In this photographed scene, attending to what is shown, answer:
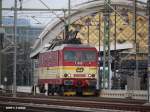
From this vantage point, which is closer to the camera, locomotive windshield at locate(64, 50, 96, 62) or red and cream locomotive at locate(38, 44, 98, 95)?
red and cream locomotive at locate(38, 44, 98, 95)

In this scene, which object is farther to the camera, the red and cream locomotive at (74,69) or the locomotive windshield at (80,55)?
the locomotive windshield at (80,55)

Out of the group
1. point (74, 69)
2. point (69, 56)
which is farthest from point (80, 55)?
point (74, 69)

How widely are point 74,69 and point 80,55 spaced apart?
1.27 metres

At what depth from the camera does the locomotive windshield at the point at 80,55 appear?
1650 inches

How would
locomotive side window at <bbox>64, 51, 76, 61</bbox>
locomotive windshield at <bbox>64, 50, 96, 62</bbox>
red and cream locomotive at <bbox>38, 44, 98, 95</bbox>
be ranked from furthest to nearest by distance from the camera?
locomotive windshield at <bbox>64, 50, 96, 62</bbox> < locomotive side window at <bbox>64, 51, 76, 61</bbox> < red and cream locomotive at <bbox>38, 44, 98, 95</bbox>

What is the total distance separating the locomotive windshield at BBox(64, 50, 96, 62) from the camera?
4191cm

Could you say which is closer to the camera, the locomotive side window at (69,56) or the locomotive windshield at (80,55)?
the locomotive side window at (69,56)

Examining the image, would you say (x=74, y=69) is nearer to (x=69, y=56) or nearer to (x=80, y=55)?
(x=69, y=56)

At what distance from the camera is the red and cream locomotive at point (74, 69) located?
41.6 metres

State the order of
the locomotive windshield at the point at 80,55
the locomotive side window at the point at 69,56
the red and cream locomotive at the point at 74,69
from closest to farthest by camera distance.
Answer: the red and cream locomotive at the point at 74,69
the locomotive side window at the point at 69,56
the locomotive windshield at the point at 80,55

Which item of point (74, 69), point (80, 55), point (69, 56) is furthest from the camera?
point (80, 55)

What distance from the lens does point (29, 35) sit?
12369 centimetres

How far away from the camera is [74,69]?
1641 inches

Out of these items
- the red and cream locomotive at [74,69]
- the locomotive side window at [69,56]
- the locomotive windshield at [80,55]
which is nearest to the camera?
the red and cream locomotive at [74,69]
